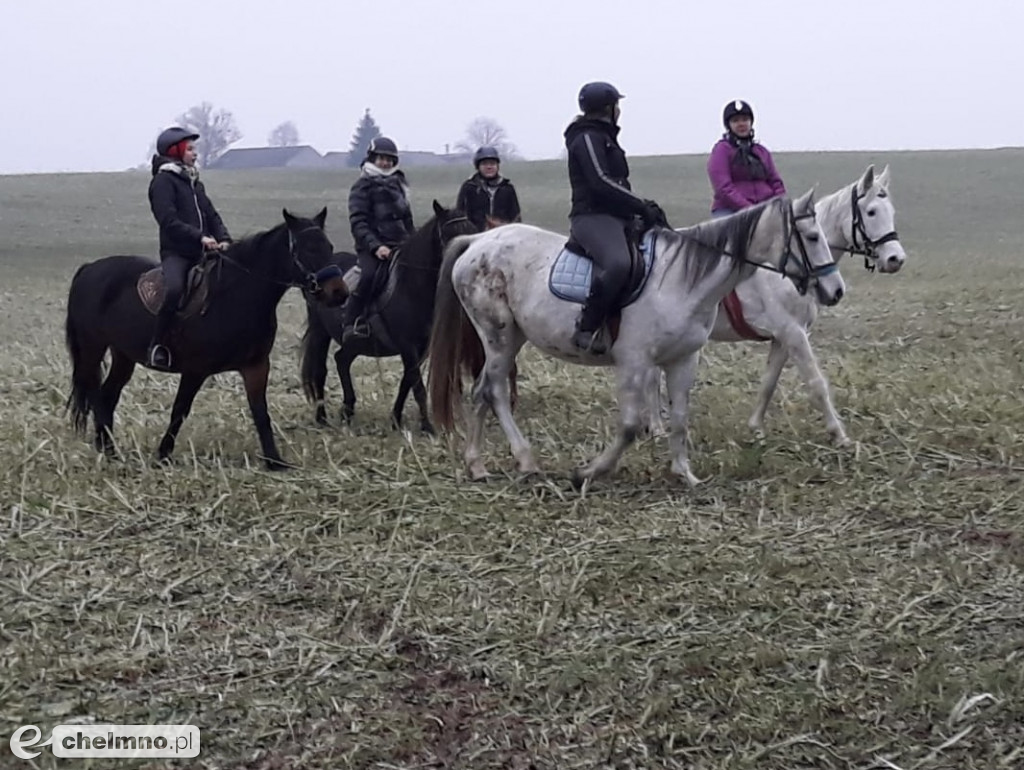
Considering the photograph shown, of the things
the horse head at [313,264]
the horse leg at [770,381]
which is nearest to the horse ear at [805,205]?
the horse leg at [770,381]

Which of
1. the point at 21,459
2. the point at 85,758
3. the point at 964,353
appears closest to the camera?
the point at 85,758

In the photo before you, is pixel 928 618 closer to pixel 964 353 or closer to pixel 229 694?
pixel 229 694

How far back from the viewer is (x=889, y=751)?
4.67 metres

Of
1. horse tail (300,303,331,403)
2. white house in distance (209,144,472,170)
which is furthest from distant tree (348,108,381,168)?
horse tail (300,303,331,403)

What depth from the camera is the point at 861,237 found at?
9109mm

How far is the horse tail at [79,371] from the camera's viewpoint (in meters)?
9.39

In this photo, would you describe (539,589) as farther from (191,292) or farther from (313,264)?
(191,292)

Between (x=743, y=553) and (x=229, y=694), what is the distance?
9.11ft

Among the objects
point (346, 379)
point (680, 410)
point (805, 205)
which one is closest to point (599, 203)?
point (805, 205)

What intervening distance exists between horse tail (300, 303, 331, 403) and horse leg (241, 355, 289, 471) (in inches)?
84.6

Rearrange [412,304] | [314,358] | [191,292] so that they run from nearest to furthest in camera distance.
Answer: [191,292] < [412,304] < [314,358]

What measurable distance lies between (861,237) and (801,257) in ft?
4.34

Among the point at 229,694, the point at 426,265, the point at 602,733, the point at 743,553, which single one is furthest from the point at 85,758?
the point at 426,265

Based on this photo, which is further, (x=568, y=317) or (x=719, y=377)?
(x=719, y=377)
